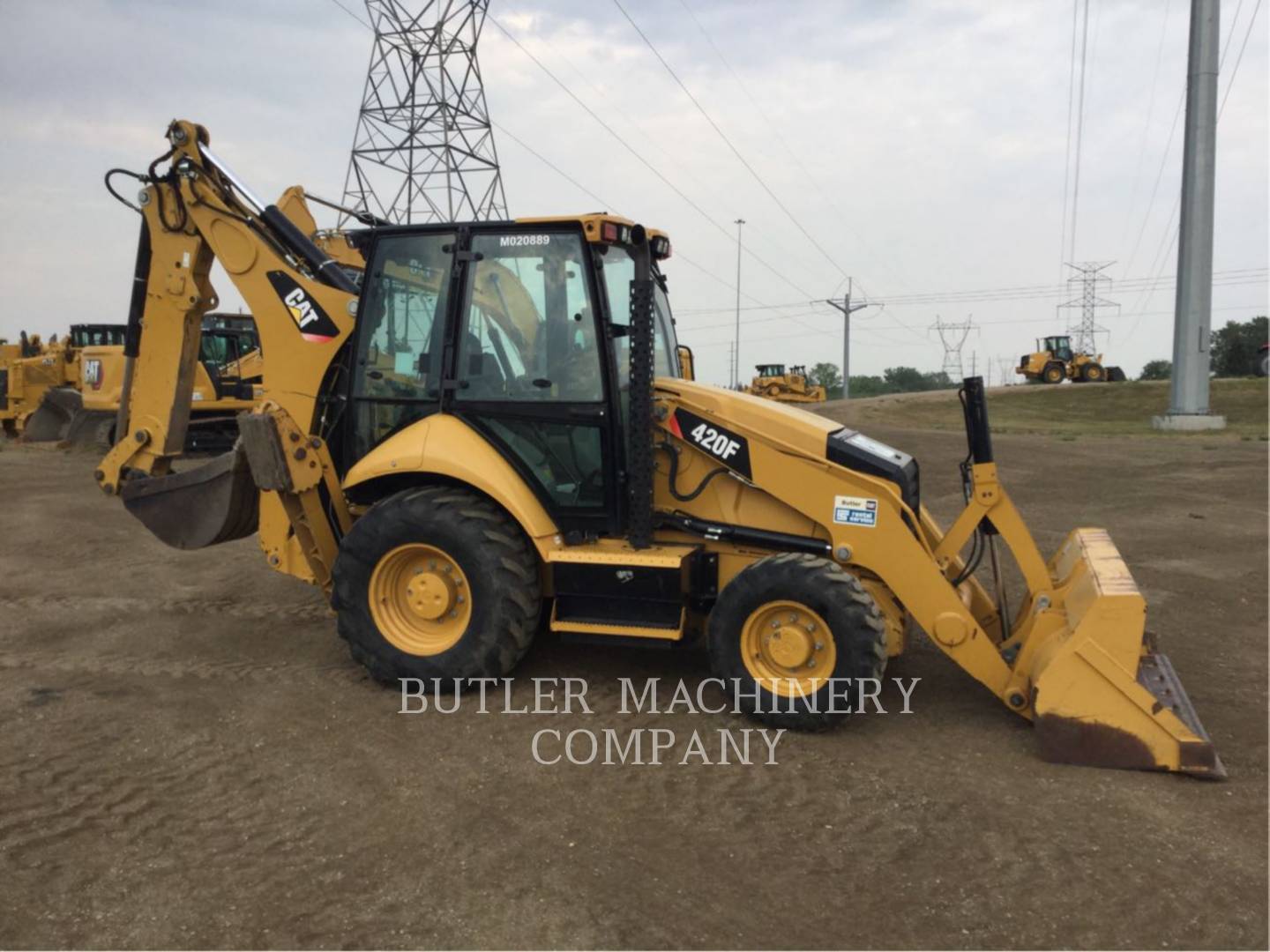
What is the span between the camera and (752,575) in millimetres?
4773

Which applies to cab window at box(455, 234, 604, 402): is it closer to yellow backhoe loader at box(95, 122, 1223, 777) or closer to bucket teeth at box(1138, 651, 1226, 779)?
yellow backhoe loader at box(95, 122, 1223, 777)

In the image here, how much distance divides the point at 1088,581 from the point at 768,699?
162 centimetres

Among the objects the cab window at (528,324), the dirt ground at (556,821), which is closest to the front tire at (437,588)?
the dirt ground at (556,821)

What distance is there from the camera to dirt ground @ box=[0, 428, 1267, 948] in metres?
3.22

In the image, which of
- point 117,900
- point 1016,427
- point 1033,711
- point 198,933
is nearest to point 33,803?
point 117,900

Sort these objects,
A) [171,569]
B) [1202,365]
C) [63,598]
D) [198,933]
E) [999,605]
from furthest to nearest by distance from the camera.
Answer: [1202,365]
[171,569]
[63,598]
[999,605]
[198,933]

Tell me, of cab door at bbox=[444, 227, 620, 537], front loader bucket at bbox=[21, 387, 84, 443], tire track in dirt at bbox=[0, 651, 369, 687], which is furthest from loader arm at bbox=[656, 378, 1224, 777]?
front loader bucket at bbox=[21, 387, 84, 443]

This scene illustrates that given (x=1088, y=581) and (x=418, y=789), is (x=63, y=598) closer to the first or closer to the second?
(x=418, y=789)

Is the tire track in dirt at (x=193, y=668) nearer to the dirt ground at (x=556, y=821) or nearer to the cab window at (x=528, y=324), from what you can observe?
the dirt ground at (x=556, y=821)

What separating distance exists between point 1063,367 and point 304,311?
42562mm

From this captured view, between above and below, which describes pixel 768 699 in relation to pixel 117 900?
above

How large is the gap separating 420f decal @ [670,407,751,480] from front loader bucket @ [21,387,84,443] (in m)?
17.4

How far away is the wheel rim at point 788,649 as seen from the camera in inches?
185

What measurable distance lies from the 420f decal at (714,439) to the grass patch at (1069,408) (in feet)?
69.1
